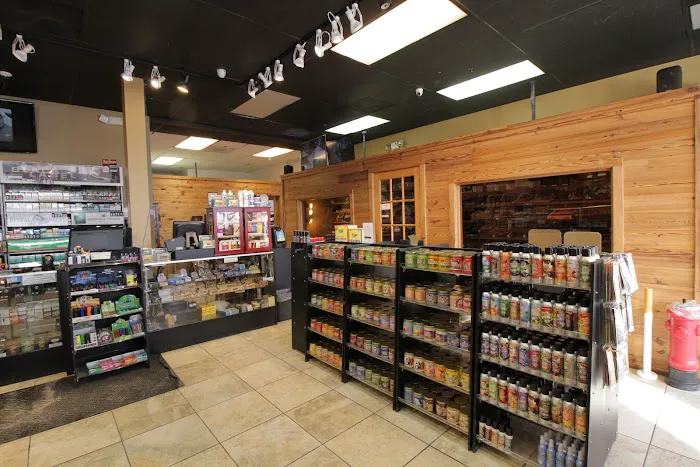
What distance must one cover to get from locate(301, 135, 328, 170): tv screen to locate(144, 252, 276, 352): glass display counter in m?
3.14

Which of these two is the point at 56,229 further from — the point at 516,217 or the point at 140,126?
the point at 516,217

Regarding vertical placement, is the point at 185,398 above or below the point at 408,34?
below

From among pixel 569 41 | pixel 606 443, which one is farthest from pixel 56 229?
pixel 569 41

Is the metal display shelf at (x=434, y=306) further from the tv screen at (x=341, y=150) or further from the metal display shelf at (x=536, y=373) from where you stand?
the tv screen at (x=341, y=150)

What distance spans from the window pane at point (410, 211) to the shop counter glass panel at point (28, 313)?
5061 millimetres

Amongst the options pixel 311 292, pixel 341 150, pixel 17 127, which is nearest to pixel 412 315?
pixel 311 292

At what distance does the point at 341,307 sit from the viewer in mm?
3725

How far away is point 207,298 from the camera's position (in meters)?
5.07

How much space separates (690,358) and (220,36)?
563cm

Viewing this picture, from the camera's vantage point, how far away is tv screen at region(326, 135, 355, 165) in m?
7.64

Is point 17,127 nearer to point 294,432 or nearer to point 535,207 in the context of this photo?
point 294,432

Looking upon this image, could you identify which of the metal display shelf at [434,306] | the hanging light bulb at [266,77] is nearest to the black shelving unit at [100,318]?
the hanging light bulb at [266,77]

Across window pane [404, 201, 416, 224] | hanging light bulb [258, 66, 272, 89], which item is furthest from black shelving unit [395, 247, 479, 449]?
window pane [404, 201, 416, 224]

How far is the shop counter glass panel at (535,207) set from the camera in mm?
4844
